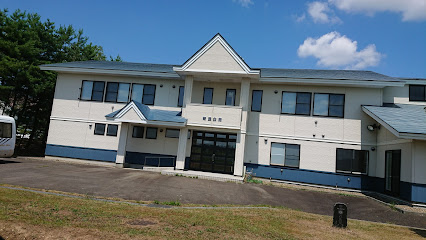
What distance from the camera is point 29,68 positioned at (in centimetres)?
2564

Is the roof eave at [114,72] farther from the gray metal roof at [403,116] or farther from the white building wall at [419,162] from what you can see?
the white building wall at [419,162]

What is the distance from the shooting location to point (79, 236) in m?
5.48

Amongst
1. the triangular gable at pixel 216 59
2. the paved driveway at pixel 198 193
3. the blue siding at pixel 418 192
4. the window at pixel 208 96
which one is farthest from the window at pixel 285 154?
the blue siding at pixel 418 192

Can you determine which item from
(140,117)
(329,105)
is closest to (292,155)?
(329,105)

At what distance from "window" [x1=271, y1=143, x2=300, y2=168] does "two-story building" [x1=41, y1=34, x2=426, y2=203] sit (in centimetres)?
6

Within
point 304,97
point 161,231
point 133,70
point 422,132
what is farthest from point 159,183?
point 422,132

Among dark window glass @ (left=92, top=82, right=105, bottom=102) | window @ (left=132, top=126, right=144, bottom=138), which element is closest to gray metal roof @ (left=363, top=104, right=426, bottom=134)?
window @ (left=132, top=126, right=144, bottom=138)

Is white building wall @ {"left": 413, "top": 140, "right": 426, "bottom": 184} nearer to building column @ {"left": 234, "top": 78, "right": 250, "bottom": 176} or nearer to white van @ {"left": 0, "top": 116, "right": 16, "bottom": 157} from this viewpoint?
building column @ {"left": 234, "top": 78, "right": 250, "bottom": 176}

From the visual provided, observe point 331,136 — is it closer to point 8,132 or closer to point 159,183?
point 159,183

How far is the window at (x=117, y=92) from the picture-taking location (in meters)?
21.2

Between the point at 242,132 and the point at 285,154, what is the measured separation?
3.30 metres

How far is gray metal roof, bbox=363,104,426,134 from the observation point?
→ 44.3ft

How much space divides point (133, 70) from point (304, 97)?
12274 millimetres

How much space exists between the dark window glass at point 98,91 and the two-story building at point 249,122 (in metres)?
0.75
